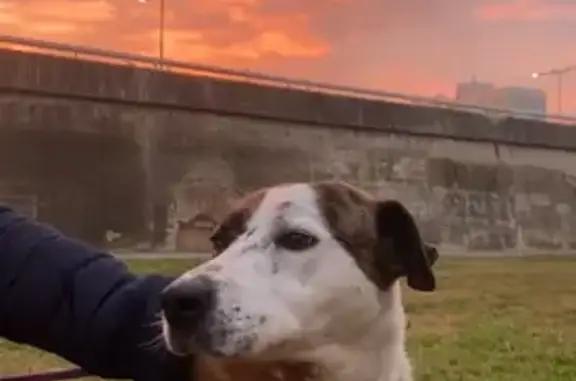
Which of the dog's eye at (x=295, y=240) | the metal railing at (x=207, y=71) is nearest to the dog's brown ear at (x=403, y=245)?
the dog's eye at (x=295, y=240)

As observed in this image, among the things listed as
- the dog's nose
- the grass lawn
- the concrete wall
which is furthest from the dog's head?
the concrete wall

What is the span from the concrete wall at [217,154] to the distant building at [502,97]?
Answer: 6.6 inches

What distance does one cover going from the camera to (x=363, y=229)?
2.44 meters

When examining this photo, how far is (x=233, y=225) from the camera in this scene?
7.91 ft

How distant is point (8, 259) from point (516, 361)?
251cm

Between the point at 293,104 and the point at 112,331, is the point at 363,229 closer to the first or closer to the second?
the point at 112,331

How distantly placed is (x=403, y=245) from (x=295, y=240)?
24 centimetres

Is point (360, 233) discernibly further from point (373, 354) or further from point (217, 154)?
point (217, 154)

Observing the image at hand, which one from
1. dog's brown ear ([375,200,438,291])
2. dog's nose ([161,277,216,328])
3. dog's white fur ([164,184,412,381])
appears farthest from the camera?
dog's brown ear ([375,200,438,291])

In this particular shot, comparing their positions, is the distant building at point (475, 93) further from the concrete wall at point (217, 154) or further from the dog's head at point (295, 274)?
the dog's head at point (295, 274)

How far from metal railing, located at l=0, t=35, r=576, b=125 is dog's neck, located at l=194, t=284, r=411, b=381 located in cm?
547

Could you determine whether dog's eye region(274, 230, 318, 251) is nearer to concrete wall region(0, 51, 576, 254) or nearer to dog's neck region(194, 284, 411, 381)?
dog's neck region(194, 284, 411, 381)

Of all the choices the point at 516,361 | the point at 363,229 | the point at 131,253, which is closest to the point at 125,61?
the point at 131,253

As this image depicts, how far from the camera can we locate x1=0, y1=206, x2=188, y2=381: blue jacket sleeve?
7.38ft
